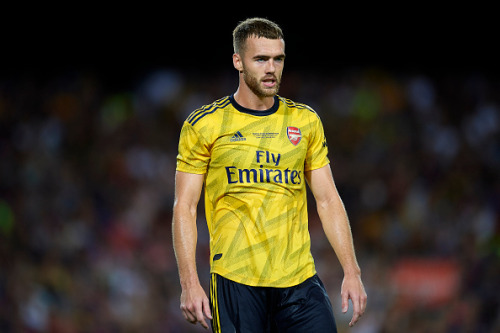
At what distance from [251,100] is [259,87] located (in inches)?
5.1

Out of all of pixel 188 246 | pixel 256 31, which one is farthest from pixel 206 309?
pixel 256 31

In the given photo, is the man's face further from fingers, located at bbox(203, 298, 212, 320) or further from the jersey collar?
fingers, located at bbox(203, 298, 212, 320)

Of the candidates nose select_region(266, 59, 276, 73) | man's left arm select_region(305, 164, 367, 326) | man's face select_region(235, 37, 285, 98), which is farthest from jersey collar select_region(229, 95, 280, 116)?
man's left arm select_region(305, 164, 367, 326)

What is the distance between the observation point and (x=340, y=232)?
3805 mm

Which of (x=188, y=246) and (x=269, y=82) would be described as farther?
(x=269, y=82)

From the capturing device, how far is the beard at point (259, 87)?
3.71m

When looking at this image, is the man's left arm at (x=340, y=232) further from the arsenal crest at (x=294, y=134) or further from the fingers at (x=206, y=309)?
the fingers at (x=206, y=309)

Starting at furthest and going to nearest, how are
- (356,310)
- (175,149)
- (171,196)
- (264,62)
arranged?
(175,149) → (171,196) → (264,62) → (356,310)

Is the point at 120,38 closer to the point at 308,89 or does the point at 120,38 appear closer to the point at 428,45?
the point at 308,89

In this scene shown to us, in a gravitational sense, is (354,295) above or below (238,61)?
below

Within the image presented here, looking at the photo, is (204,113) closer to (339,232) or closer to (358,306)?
(339,232)

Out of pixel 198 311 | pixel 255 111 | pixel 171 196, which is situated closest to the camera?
pixel 198 311

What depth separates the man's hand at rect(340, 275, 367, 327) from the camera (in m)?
3.59

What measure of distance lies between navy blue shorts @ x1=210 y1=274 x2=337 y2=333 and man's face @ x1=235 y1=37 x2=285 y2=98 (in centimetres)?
101
